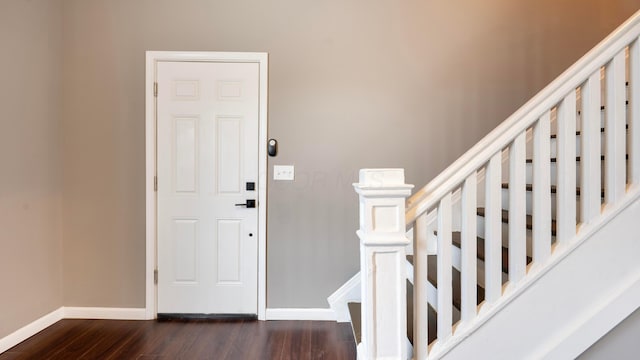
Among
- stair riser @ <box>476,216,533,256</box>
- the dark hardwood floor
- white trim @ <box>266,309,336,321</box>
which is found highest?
stair riser @ <box>476,216,533,256</box>

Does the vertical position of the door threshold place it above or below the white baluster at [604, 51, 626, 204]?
below

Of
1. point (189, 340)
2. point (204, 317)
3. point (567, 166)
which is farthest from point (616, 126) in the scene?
point (204, 317)

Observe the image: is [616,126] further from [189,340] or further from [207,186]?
[189,340]

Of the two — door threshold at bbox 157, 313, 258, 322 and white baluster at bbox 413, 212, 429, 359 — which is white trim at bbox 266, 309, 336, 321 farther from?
white baluster at bbox 413, 212, 429, 359

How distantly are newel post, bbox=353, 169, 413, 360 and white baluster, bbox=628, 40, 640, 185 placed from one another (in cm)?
95

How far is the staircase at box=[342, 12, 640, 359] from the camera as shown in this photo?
141cm

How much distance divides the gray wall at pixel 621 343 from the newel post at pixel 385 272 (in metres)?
0.84

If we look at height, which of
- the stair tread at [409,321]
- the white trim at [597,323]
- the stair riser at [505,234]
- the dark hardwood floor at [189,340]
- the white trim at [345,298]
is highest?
the stair riser at [505,234]

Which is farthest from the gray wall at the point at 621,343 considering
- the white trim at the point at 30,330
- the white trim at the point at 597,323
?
the white trim at the point at 30,330

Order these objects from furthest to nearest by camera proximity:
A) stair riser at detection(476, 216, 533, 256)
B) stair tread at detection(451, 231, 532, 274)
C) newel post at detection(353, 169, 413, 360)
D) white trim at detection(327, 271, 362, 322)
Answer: white trim at detection(327, 271, 362, 322) < stair riser at detection(476, 216, 533, 256) < stair tread at detection(451, 231, 532, 274) < newel post at detection(353, 169, 413, 360)

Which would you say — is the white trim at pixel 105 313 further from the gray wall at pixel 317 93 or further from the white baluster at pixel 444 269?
the white baluster at pixel 444 269

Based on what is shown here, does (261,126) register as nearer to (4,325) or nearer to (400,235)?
(400,235)

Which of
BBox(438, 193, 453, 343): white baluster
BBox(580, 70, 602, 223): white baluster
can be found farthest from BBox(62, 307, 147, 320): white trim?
BBox(580, 70, 602, 223): white baluster

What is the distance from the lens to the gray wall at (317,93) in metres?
2.67
